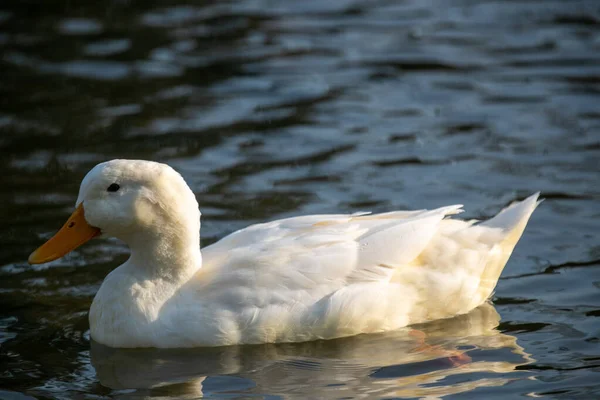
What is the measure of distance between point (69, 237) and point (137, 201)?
56cm

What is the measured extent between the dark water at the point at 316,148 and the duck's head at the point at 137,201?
0.80 metres

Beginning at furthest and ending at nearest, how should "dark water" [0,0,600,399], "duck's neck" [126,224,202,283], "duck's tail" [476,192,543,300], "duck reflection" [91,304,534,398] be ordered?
"duck's tail" [476,192,543,300], "duck's neck" [126,224,202,283], "dark water" [0,0,600,399], "duck reflection" [91,304,534,398]

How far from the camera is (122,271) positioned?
7.16 meters

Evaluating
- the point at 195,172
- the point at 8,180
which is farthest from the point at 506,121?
the point at 8,180

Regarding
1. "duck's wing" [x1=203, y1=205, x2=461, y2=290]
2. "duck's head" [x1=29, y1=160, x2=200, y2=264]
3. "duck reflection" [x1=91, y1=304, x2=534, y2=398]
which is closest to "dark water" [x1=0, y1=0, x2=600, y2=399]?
"duck reflection" [x1=91, y1=304, x2=534, y2=398]

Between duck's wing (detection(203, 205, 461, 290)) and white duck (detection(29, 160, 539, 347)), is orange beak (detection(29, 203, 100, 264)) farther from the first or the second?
duck's wing (detection(203, 205, 461, 290))

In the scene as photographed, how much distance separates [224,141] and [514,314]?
14.3 feet

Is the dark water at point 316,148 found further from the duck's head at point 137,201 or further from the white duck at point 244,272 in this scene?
the duck's head at point 137,201

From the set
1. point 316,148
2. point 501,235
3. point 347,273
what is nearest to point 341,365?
point 347,273

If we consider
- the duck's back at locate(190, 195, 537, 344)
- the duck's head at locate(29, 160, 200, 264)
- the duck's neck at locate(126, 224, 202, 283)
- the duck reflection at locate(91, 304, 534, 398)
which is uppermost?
the duck's head at locate(29, 160, 200, 264)

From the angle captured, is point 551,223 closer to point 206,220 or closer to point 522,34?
point 206,220

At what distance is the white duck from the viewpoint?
6.90 meters

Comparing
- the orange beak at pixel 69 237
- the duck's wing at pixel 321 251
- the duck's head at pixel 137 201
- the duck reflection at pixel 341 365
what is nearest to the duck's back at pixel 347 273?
the duck's wing at pixel 321 251

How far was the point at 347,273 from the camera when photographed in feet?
23.1
